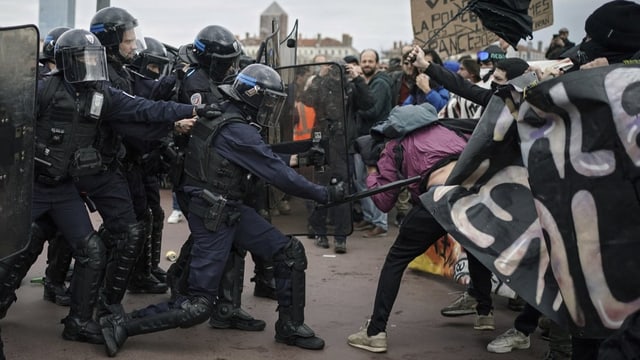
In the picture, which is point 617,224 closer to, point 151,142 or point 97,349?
point 97,349

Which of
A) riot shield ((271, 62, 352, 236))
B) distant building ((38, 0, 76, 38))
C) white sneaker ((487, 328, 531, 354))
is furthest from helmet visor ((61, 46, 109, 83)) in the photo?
distant building ((38, 0, 76, 38))

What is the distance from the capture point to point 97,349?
5.27m

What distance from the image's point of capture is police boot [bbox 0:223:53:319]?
5.02 metres

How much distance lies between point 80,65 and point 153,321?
1648 millimetres

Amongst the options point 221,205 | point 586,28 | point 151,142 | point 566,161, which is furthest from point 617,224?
point 151,142

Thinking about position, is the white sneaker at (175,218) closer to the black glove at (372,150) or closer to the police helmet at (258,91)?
the black glove at (372,150)

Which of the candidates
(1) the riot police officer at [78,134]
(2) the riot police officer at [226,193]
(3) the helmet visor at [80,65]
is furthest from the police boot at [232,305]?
(3) the helmet visor at [80,65]

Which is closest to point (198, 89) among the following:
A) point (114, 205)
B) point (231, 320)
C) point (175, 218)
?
point (114, 205)

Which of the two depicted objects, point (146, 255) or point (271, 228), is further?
point (146, 255)

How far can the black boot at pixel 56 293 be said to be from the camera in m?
6.23

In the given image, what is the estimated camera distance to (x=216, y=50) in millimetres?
5996

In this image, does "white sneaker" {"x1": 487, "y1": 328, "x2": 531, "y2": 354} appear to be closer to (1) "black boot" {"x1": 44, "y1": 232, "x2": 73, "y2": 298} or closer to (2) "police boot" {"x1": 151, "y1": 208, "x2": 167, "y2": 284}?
(2) "police boot" {"x1": 151, "y1": 208, "x2": 167, "y2": 284}

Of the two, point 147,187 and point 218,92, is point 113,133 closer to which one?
point 218,92

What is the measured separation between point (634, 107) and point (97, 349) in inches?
142
